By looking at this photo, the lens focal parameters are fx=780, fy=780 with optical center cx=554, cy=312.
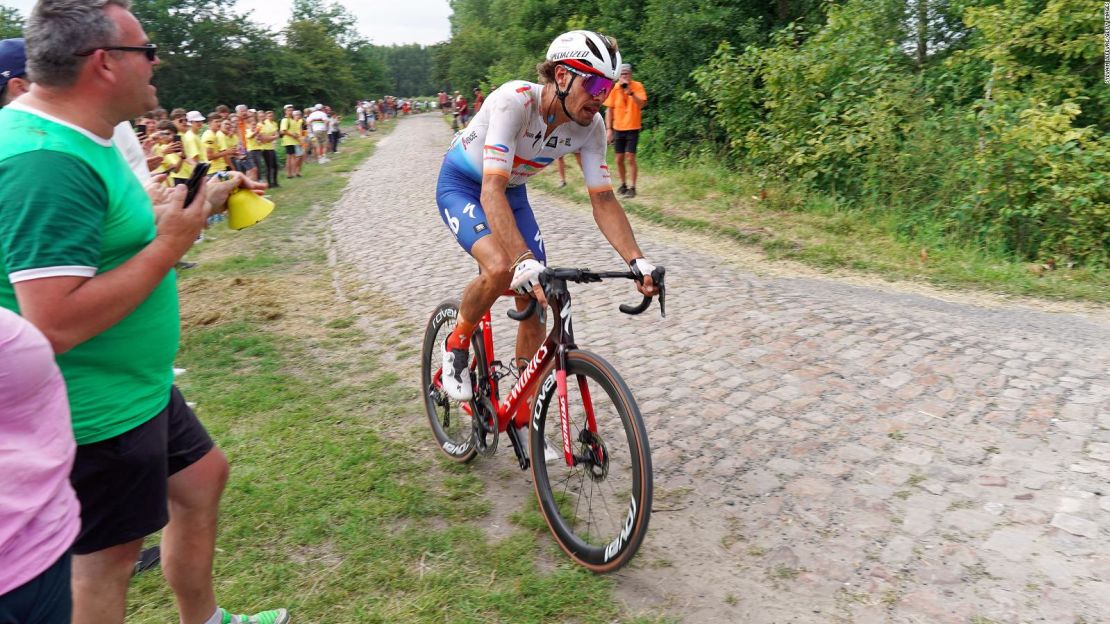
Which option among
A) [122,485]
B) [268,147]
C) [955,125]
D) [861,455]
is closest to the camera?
[122,485]

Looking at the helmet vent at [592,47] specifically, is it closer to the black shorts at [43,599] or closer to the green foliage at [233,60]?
the black shorts at [43,599]

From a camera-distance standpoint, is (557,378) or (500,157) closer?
(557,378)

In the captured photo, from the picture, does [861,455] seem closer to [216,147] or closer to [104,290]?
[104,290]

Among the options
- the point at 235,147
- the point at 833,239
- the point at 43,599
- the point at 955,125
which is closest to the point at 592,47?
the point at 43,599

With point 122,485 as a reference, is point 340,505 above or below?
below

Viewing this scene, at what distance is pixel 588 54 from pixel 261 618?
9.46ft

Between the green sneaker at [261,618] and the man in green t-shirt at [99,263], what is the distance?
0.64m

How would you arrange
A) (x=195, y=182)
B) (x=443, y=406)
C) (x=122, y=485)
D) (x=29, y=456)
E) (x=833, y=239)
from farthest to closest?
(x=833, y=239), (x=443, y=406), (x=195, y=182), (x=122, y=485), (x=29, y=456)

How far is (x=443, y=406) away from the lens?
4965mm

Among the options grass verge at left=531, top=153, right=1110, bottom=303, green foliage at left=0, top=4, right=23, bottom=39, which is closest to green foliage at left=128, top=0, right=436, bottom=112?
green foliage at left=0, top=4, right=23, bottom=39

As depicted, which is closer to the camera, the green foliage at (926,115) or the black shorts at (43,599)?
the black shorts at (43,599)

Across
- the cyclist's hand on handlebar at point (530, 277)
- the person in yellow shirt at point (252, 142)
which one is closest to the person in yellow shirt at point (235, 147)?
the person in yellow shirt at point (252, 142)

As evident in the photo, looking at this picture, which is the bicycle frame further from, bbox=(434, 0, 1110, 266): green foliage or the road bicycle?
bbox=(434, 0, 1110, 266): green foliage

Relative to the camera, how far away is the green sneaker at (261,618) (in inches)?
122
